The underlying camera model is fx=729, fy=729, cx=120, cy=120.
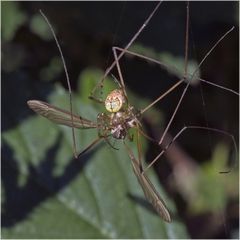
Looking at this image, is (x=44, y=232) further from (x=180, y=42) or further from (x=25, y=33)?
(x=25, y=33)

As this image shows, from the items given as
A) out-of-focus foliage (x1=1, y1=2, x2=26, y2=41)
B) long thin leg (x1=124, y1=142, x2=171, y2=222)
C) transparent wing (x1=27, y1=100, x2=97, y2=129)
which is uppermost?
out-of-focus foliage (x1=1, y1=2, x2=26, y2=41)

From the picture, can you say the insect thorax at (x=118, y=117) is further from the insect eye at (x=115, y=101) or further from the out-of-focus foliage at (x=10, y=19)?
the out-of-focus foliage at (x=10, y=19)

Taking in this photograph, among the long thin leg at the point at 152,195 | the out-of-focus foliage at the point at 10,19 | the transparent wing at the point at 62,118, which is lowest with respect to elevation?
the long thin leg at the point at 152,195

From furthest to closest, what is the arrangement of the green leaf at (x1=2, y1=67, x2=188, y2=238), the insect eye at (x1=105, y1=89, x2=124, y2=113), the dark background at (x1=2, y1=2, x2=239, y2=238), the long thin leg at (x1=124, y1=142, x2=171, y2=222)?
the dark background at (x1=2, y1=2, x2=239, y2=238) → the green leaf at (x1=2, y1=67, x2=188, y2=238) → the insect eye at (x1=105, y1=89, x2=124, y2=113) → the long thin leg at (x1=124, y1=142, x2=171, y2=222)

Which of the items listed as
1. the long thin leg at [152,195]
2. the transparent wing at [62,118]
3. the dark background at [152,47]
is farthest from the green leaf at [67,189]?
the long thin leg at [152,195]

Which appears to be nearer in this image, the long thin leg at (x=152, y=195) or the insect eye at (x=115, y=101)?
the long thin leg at (x=152, y=195)

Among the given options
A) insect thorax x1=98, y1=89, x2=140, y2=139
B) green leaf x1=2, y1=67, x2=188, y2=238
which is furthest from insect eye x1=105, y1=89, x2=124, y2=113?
green leaf x1=2, y1=67, x2=188, y2=238

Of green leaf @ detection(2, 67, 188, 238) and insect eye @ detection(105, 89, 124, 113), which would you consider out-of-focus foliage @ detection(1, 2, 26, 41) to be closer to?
green leaf @ detection(2, 67, 188, 238)
